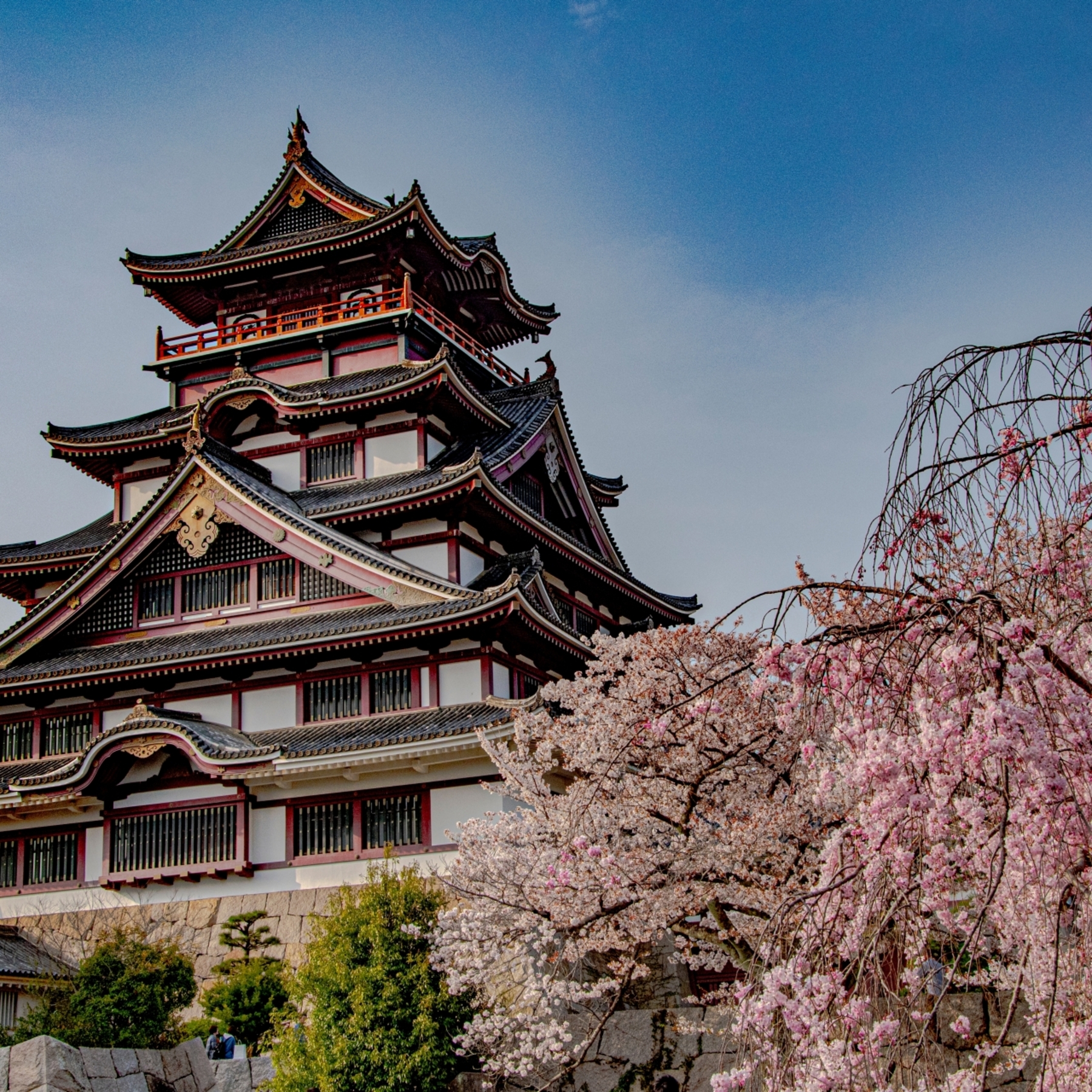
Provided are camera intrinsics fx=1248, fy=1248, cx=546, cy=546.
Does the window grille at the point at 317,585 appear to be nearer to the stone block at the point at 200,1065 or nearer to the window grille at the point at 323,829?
the window grille at the point at 323,829

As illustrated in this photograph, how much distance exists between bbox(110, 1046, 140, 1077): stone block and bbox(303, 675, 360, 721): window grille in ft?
26.5

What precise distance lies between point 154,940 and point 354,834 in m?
3.79

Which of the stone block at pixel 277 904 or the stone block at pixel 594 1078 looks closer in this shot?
the stone block at pixel 594 1078

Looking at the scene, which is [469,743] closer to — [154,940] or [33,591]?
[154,940]

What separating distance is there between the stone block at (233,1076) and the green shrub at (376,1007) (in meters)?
0.82

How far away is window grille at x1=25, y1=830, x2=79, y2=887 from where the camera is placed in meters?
21.2

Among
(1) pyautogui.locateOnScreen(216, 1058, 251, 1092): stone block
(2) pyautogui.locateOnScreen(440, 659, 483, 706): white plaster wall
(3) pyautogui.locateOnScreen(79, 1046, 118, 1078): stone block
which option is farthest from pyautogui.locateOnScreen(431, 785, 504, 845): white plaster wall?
(3) pyautogui.locateOnScreen(79, 1046, 118, 1078): stone block

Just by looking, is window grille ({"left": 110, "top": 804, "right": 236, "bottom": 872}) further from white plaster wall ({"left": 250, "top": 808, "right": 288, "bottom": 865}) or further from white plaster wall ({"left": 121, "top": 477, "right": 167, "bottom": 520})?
white plaster wall ({"left": 121, "top": 477, "right": 167, "bottom": 520})

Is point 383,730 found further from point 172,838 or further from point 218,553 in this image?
point 218,553

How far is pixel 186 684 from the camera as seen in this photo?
2278 centimetres

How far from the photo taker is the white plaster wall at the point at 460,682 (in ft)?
68.5

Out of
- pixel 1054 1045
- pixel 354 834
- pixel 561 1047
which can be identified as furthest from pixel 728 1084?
pixel 354 834

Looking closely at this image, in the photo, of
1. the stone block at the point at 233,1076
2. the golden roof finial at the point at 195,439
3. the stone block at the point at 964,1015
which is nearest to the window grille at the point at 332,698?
the golden roof finial at the point at 195,439

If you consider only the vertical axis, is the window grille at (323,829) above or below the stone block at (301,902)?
above
